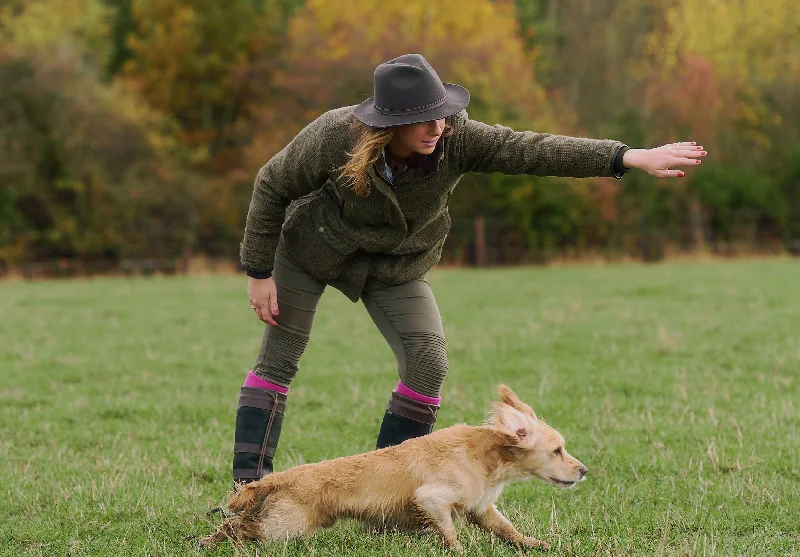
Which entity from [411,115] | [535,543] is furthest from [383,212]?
[535,543]

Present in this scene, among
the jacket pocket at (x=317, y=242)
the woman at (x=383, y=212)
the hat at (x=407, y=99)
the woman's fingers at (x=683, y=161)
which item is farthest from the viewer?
the jacket pocket at (x=317, y=242)

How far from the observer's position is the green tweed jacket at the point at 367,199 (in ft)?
15.7

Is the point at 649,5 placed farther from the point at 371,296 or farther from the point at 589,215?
the point at 371,296

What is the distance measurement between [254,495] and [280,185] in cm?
154

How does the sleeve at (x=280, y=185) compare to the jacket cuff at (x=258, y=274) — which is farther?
the jacket cuff at (x=258, y=274)

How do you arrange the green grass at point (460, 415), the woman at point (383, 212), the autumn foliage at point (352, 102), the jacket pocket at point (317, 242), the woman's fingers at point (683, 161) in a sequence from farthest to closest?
the autumn foliage at point (352, 102) < the jacket pocket at point (317, 242) < the green grass at point (460, 415) < the woman at point (383, 212) < the woman's fingers at point (683, 161)

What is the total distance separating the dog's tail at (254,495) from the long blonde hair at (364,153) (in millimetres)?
1414

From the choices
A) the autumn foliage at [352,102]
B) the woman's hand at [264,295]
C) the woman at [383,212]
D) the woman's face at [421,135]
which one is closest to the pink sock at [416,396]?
the woman at [383,212]

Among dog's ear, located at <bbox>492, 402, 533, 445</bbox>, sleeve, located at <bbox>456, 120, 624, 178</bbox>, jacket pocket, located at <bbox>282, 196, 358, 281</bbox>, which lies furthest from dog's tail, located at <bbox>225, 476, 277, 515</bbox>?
sleeve, located at <bbox>456, 120, 624, 178</bbox>

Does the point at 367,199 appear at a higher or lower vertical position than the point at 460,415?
higher

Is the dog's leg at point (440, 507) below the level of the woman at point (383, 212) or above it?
below

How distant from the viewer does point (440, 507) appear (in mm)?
4434

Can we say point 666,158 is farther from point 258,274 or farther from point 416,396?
point 258,274

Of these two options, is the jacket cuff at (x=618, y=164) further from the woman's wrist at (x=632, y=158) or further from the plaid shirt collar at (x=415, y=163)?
the plaid shirt collar at (x=415, y=163)
